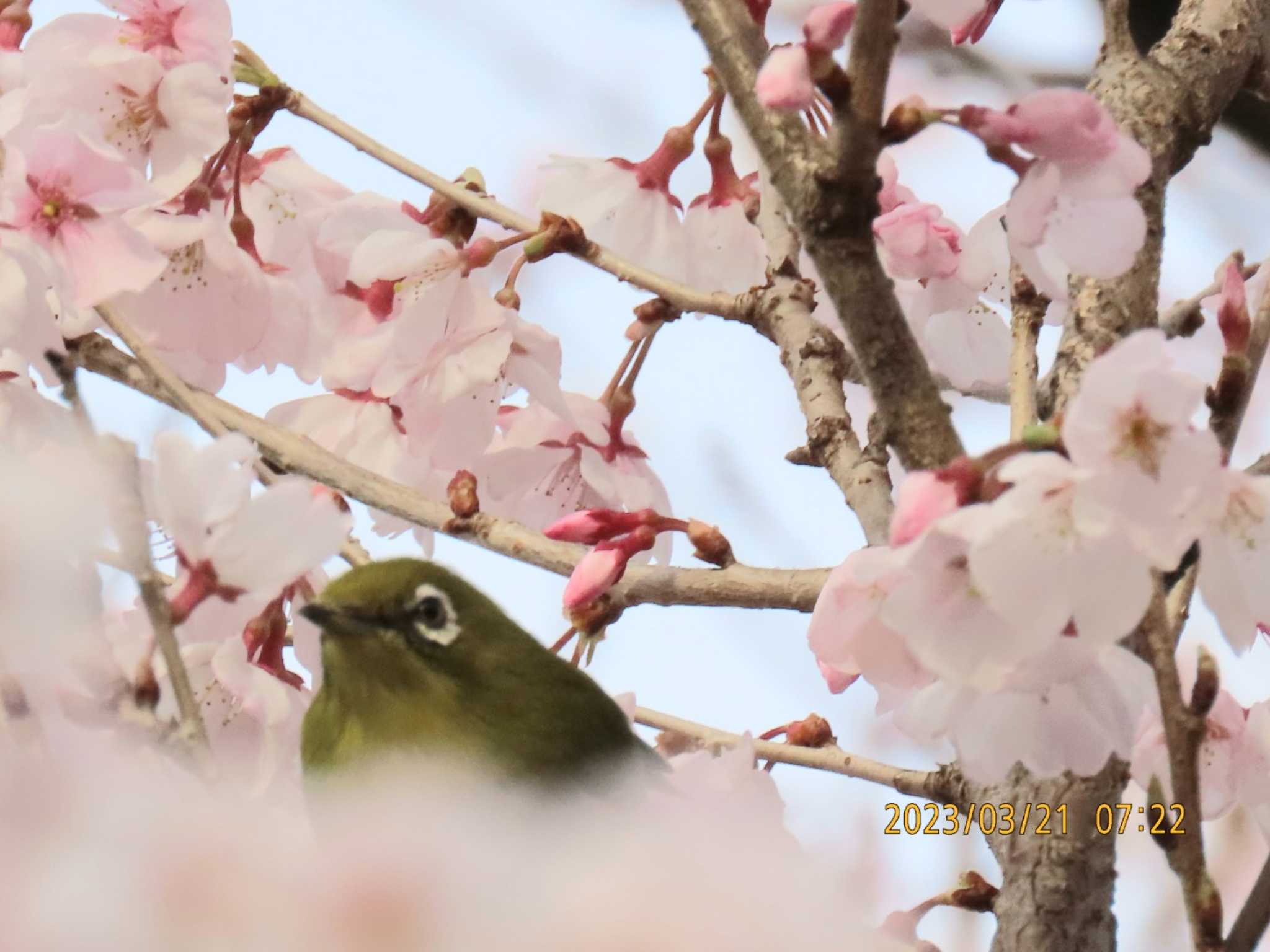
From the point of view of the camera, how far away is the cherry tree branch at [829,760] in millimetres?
705

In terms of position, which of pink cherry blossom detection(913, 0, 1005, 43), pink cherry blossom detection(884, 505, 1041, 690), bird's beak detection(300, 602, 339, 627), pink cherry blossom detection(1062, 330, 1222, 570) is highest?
pink cherry blossom detection(913, 0, 1005, 43)

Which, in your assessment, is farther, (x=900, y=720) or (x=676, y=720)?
(x=676, y=720)

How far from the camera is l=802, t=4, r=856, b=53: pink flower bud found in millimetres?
485

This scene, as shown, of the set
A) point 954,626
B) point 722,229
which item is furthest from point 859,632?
point 722,229

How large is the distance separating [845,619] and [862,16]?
0.73 ft

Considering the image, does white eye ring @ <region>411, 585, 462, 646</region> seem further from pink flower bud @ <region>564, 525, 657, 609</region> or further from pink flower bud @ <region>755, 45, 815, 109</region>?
pink flower bud @ <region>755, 45, 815, 109</region>

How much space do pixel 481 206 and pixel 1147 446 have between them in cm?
49

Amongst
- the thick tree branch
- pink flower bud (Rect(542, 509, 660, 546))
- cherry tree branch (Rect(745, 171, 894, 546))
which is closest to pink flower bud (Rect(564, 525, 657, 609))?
pink flower bud (Rect(542, 509, 660, 546))

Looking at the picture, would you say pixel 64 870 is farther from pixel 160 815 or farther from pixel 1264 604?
pixel 1264 604

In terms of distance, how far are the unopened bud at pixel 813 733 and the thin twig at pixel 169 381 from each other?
34 cm

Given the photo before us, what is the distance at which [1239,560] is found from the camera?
0.44 metres

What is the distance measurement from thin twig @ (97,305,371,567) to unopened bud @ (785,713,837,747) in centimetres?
34

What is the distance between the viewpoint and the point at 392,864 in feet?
0.84

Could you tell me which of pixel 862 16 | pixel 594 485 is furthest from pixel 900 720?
pixel 594 485
